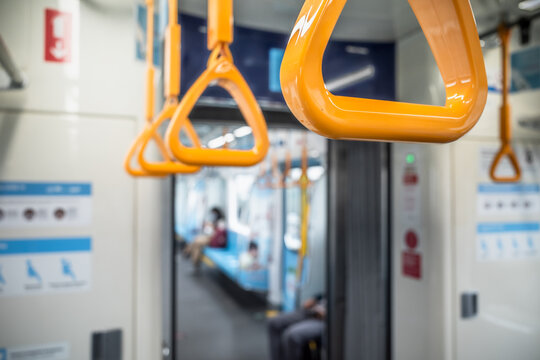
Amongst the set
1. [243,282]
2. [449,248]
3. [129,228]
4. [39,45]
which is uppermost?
[39,45]

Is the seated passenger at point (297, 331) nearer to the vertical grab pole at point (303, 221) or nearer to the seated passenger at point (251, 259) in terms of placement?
the vertical grab pole at point (303, 221)

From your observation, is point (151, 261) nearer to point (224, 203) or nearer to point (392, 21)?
point (392, 21)

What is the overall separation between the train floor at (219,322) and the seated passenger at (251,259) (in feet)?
2.14

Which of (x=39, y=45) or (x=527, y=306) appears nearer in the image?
(x=39, y=45)

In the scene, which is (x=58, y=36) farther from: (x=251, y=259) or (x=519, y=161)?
(x=251, y=259)

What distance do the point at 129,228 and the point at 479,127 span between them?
7.14ft

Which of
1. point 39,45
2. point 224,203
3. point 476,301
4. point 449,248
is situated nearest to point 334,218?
point 449,248

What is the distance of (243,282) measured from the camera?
6488 mm

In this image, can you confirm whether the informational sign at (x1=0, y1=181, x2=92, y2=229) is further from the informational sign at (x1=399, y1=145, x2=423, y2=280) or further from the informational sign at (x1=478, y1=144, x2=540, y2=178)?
the informational sign at (x1=478, y1=144, x2=540, y2=178)

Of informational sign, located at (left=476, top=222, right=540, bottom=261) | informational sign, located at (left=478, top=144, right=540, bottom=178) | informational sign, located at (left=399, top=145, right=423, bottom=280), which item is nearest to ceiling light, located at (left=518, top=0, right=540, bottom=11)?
informational sign, located at (left=478, top=144, right=540, bottom=178)

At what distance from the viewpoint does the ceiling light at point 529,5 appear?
203 centimetres

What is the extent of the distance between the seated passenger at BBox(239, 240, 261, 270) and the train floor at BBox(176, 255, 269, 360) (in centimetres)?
65

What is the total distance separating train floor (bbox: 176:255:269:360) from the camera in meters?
4.69

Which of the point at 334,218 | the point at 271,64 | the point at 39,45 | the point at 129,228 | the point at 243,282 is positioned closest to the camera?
the point at 39,45
